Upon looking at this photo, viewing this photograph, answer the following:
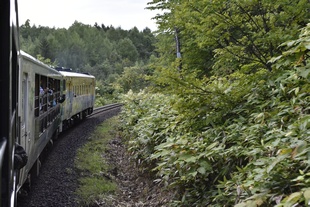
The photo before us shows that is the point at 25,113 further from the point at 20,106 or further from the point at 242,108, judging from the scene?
the point at 242,108

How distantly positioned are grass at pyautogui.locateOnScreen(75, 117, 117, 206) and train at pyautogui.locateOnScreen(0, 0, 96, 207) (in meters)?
1.05

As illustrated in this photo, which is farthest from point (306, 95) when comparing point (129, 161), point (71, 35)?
point (71, 35)

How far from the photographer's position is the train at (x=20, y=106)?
1926mm

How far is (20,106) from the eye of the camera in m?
5.35

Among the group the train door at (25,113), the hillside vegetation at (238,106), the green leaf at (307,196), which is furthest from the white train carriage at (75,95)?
the green leaf at (307,196)

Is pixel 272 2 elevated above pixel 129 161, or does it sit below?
above

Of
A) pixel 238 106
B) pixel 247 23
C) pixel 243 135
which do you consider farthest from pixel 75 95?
pixel 243 135

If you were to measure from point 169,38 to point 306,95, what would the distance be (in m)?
19.0

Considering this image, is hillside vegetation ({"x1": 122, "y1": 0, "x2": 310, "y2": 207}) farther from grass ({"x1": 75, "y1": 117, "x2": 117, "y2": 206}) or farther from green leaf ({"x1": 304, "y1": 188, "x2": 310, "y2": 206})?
grass ({"x1": 75, "y1": 117, "x2": 117, "y2": 206})

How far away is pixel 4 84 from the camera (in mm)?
1944

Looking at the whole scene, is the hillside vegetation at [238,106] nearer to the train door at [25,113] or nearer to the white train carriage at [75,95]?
the train door at [25,113]

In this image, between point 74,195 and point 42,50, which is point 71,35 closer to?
point 42,50

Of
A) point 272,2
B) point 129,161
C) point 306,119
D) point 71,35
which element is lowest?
point 129,161

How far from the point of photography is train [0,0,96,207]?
193cm
